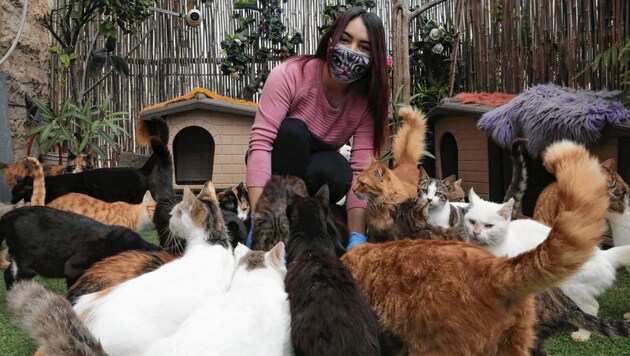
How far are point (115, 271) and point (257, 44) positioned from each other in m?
5.44

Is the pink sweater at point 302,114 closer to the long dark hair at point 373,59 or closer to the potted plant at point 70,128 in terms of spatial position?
the long dark hair at point 373,59

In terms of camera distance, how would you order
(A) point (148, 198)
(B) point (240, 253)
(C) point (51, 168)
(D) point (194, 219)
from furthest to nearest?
(C) point (51, 168)
(A) point (148, 198)
(D) point (194, 219)
(B) point (240, 253)

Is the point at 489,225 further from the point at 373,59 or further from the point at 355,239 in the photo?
the point at 373,59

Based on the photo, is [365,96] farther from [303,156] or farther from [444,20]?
[444,20]

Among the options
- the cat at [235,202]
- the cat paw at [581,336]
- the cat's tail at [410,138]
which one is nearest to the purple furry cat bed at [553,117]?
the cat's tail at [410,138]

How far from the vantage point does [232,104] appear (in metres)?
5.24

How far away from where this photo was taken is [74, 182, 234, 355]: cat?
1317 mm

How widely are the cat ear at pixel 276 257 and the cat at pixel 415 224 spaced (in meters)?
0.73

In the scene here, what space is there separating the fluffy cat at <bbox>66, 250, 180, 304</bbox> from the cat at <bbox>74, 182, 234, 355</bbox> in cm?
15

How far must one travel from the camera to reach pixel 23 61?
Result: 17.6 feet

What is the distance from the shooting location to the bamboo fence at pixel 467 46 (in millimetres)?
4012

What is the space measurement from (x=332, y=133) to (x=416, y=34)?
14.8ft

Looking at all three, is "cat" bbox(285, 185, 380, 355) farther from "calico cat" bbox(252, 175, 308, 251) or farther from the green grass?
the green grass

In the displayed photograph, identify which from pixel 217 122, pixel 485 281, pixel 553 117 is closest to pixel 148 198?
pixel 217 122
